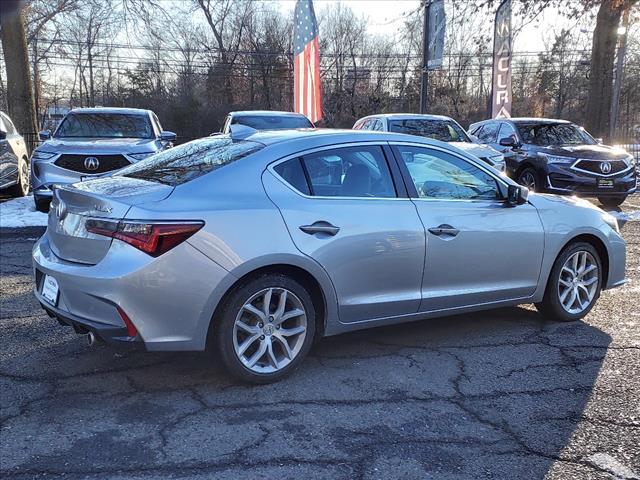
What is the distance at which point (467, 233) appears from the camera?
4574 mm

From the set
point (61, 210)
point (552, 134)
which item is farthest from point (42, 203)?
point (552, 134)

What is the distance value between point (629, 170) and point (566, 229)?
7699 mm

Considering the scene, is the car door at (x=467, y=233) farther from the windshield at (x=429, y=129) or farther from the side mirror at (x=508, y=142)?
the side mirror at (x=508, y=142)

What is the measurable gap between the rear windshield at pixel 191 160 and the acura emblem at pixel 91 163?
5349 mm

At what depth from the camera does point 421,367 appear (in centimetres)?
432

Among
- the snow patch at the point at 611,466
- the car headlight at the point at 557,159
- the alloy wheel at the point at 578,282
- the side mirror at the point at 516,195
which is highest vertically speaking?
the side mirror at the point at 516,195

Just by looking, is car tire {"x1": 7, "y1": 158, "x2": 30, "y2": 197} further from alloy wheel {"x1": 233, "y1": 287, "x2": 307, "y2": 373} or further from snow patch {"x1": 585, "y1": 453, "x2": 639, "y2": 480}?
snow patch {"x1": 585, "y1": 453, "x2": 639, "y2": 480}

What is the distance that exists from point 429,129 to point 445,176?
720 cm

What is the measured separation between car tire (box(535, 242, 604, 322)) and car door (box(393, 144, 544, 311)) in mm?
265

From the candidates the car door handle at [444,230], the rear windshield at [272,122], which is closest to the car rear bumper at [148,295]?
the car door handle at [444,230]

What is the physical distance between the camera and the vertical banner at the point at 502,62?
1752 cm

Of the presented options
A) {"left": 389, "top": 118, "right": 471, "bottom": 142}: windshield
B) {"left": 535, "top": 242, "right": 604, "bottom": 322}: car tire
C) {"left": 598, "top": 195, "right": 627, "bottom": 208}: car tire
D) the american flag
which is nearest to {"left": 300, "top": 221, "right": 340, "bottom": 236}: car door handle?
{"left": 535, "top": 242, "right": 604, "bottom": 322}: car tire

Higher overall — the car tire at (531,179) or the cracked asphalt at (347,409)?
the car tire at (531,179)

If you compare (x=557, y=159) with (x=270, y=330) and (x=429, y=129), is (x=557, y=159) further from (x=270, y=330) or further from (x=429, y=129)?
(x=270, y=330)
